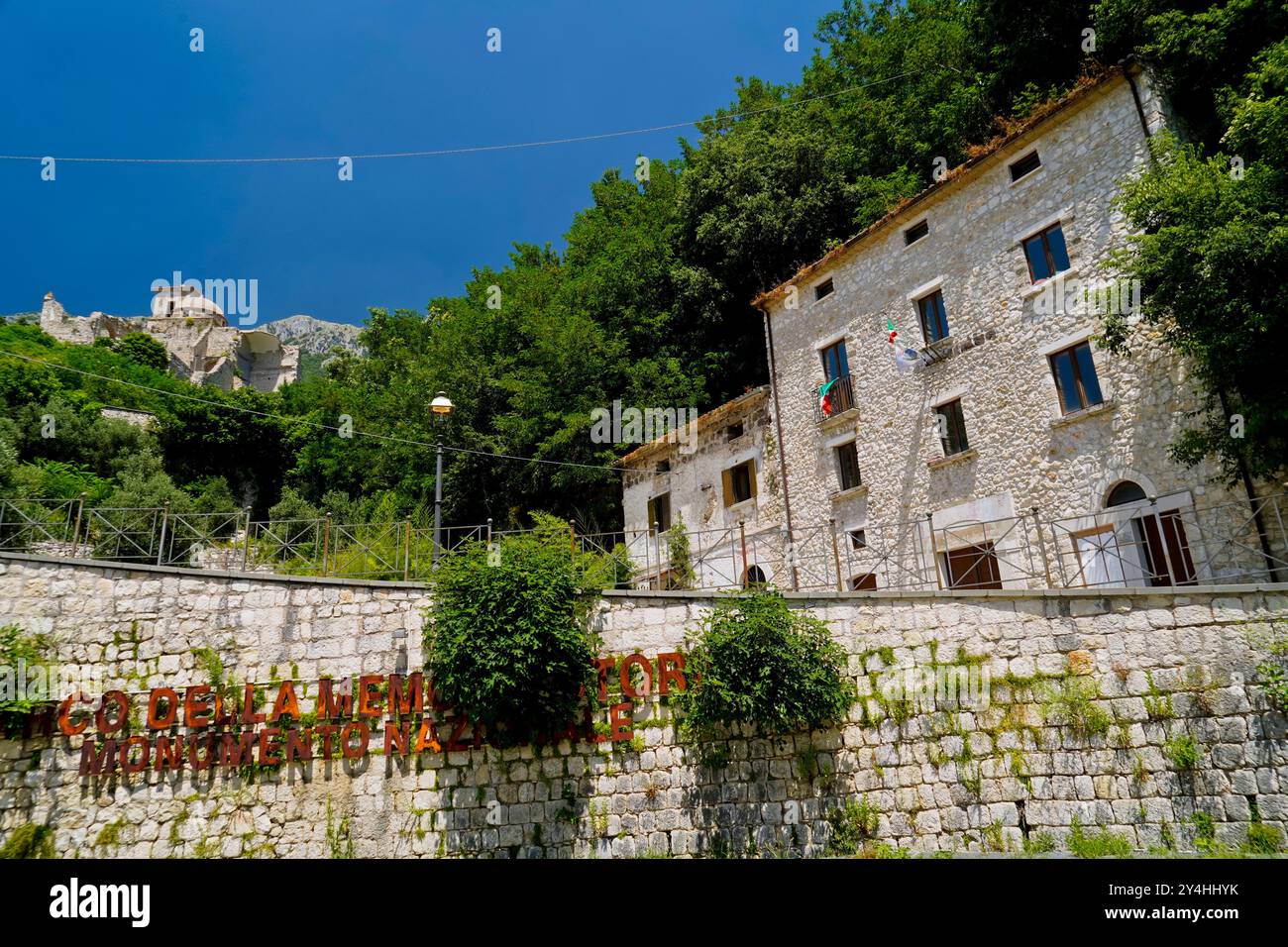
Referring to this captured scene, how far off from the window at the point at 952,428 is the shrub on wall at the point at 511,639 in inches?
330

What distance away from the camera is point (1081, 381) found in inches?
556

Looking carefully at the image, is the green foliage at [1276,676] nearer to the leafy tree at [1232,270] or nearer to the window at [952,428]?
the leafy tree at [1232,270]

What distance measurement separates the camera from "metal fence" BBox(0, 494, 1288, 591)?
11984mm

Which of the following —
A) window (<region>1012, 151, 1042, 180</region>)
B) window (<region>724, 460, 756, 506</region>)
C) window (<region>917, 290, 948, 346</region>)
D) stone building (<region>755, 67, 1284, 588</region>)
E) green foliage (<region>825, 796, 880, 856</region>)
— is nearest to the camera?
green foliage (<region>825, 796, 880, 856</region>)

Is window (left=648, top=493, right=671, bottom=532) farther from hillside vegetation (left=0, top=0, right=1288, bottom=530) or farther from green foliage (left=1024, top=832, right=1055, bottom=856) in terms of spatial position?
green foliage (left=1024, top=832, right=1055, bottom=856)

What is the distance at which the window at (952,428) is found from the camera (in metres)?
16.0

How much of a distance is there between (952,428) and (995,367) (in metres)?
1.45

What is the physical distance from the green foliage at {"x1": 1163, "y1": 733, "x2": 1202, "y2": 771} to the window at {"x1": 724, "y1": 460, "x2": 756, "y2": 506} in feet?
36.6

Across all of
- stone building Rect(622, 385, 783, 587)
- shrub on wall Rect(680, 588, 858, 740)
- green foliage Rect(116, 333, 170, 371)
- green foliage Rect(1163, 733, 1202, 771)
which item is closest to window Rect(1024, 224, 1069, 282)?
stone building Rect(622, 385, 783, 587)

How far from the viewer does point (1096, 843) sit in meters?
9.90
